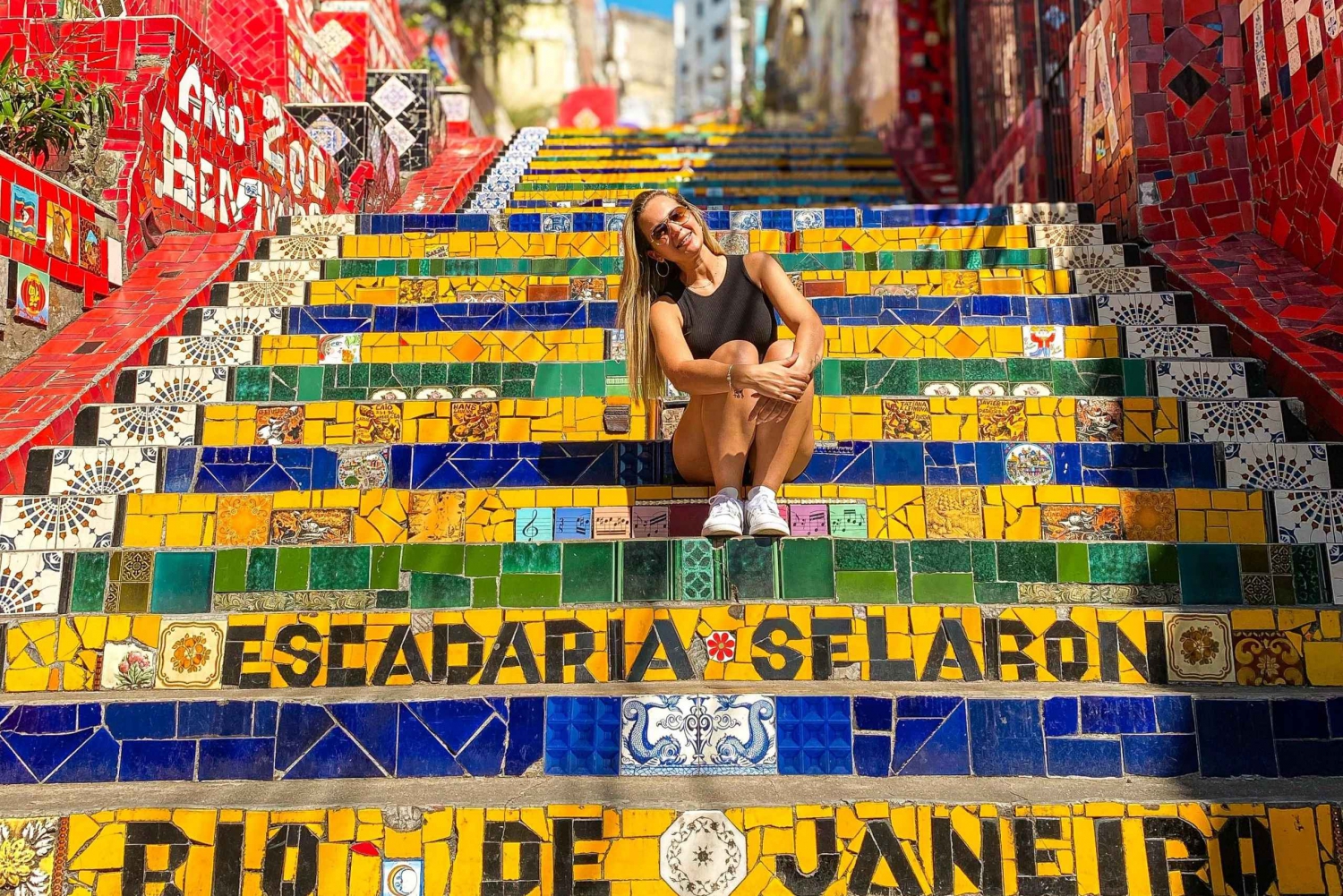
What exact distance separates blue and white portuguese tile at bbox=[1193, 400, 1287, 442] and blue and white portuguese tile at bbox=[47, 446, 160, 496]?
10.8ft

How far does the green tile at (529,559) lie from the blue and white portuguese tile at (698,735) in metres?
0.54

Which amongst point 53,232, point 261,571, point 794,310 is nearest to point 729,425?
point 794,310

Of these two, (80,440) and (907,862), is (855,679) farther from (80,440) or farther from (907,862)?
(80,440)

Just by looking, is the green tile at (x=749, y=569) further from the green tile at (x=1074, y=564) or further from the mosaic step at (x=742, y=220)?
the mosaic step at (x=742, y=220)

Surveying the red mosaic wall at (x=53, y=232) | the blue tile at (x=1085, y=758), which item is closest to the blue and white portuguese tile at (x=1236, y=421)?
the blue tile at (x=1085, y=758)

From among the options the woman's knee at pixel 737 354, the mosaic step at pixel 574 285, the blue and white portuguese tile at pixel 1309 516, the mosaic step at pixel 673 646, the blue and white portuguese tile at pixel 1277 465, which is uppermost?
the mosaic step at pixel 574 285

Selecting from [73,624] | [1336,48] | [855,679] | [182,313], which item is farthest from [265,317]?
[1336,48]

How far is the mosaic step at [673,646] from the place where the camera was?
2.66 meters

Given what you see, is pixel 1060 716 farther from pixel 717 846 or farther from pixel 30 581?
pixel 30 581

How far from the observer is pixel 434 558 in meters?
2.91

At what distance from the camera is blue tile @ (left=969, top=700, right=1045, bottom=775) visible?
2461mm

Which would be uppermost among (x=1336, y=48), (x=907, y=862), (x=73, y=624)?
(x=1336, y=48)

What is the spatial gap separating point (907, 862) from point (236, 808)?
1432 millimetres

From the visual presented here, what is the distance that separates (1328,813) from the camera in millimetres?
2277
